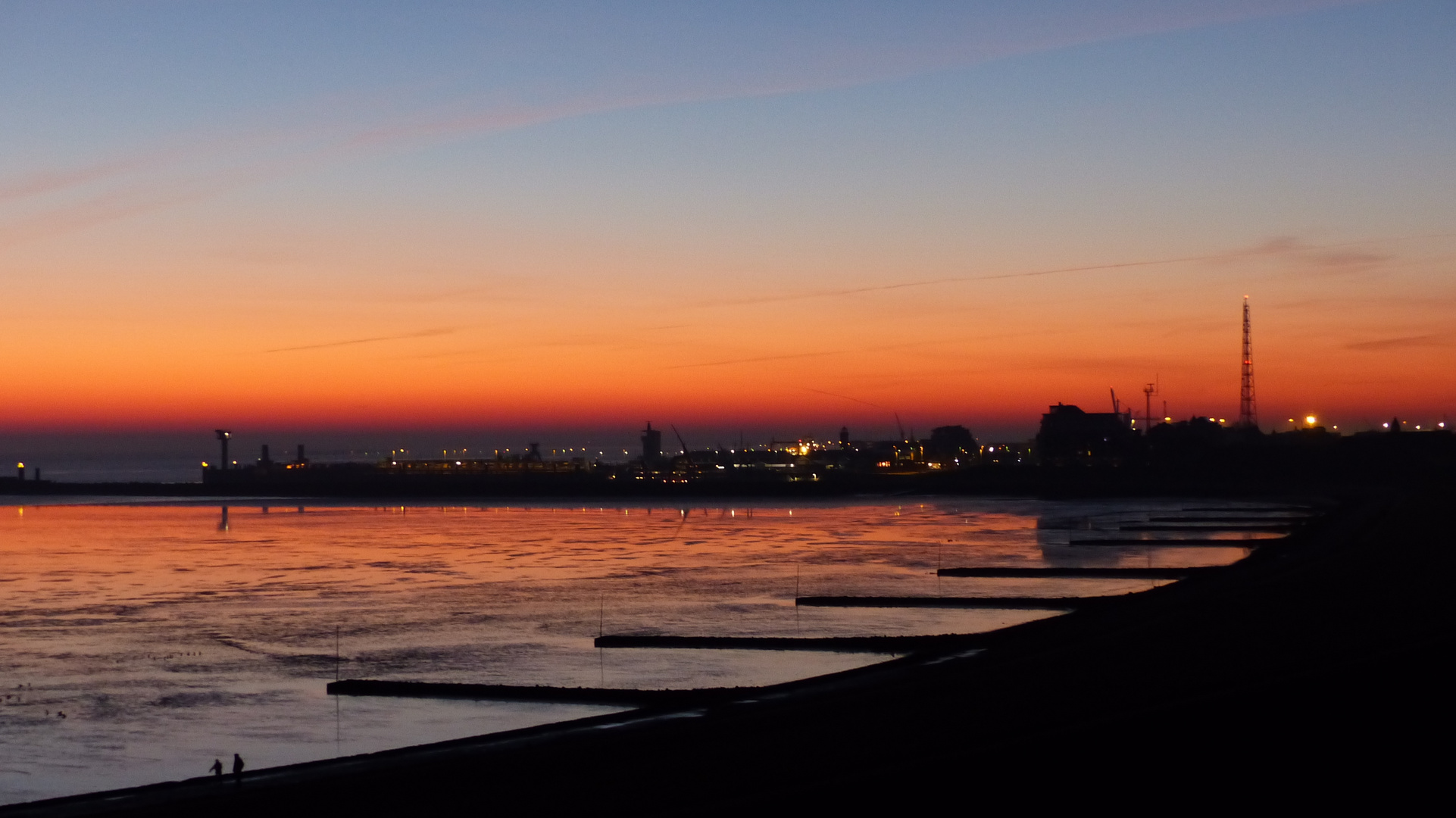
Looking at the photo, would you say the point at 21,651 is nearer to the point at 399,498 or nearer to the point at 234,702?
the point at 234,702

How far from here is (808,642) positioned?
77.3 ft

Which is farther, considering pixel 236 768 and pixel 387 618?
pixel 387 618

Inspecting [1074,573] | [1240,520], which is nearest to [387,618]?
[1074,573]

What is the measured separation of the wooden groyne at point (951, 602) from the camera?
94.5 ft

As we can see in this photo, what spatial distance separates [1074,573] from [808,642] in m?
15.8

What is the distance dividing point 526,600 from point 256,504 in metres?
81.0

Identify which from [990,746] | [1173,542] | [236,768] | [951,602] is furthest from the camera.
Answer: [1173,542]

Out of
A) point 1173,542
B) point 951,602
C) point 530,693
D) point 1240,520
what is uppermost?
point 1240,520

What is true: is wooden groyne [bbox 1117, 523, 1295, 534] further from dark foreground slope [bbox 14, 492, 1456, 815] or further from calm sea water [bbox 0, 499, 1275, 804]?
dark foreground slope [bbox 14, 492, 1456, 815]

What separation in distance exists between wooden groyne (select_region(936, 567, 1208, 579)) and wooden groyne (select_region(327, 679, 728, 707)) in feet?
61.8

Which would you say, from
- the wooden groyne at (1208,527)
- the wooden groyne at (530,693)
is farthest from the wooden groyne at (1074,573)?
the wooden groyne at (1208,527)

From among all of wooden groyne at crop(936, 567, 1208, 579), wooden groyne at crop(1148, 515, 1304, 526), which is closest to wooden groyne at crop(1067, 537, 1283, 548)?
wooden groyne at crop(1148, 515, 1304, 526)

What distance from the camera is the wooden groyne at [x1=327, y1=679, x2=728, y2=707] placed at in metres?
18.2

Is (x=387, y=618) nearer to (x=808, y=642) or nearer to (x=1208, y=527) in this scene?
(x=808, y=642)
